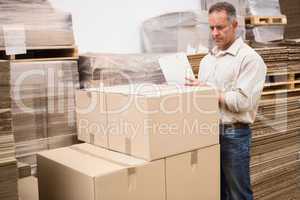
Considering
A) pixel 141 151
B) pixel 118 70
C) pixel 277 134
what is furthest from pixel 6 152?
pixel 277 134

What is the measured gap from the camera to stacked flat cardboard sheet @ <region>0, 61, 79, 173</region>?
2439mm

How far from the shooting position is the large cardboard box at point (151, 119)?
2064 millimetres

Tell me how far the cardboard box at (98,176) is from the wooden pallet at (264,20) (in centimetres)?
213

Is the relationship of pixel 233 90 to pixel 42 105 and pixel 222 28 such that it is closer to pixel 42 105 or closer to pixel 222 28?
pixel 222 28

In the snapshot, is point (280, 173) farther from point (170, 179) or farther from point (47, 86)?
point (47, 86)

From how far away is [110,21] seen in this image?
10.7 feet

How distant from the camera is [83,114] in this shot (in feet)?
8.16

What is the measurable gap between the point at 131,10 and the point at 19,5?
3.88ft

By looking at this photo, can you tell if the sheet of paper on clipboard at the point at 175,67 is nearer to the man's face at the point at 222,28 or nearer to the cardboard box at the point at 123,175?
the man's face at the point at 222,28

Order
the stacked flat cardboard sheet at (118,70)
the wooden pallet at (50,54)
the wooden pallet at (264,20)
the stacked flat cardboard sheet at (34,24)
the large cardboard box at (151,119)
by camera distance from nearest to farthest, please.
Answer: the large cardboard box at (151,119) < the stacked flat cardboard sheet at (34,24) < the wooden pallet at (50,54) < the stacked flat cardboard sheet at (118,70) < the wooden pallet at (264,20)

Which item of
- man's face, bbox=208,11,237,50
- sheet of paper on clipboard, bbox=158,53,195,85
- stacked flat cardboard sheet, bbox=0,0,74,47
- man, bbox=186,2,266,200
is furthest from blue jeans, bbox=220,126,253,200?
stacked flat cardboard sheet, bbox=0,0,74,47

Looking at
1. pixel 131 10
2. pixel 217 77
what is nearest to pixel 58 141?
pixel 217 77

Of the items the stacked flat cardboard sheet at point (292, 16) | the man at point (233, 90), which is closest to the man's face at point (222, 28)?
the man at point (233, 90)

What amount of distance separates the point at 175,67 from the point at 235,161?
2.62 feet
